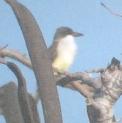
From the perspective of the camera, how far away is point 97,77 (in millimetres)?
550

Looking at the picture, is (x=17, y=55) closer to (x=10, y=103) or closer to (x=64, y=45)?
(x=10, y=103)

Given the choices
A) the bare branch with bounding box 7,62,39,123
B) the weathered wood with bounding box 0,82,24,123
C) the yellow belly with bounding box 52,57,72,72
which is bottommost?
the yellow belly with bounding box 52,57,72,72

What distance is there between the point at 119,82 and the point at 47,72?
0.85 ft

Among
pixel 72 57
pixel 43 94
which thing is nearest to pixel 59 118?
pixel 43 94

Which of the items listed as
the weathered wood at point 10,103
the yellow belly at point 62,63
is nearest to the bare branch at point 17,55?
the weathered wood at point 10,103

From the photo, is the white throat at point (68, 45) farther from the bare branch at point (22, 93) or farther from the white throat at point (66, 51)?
the bare branch at point (22, 93)

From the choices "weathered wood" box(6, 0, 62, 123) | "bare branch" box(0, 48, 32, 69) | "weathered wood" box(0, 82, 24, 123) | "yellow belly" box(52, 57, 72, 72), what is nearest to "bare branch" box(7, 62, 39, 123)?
"weathered wood" box(6, 0, 62, 123)

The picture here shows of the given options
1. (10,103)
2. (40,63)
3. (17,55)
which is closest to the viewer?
(40,63)

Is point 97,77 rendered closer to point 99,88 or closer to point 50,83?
point 99,88

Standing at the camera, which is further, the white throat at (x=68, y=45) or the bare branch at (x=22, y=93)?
the white throat at (x=68, y=45)

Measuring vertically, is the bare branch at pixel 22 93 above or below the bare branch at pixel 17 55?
above

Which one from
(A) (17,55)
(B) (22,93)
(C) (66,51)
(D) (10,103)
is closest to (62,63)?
(C) (66,51)

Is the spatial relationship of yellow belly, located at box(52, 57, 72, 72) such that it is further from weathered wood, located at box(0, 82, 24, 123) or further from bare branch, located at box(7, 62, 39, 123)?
bare branch, located at box(7, 62, 39, 123)

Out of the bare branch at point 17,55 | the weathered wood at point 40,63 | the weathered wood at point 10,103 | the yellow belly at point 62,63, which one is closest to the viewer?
the weathered wood at point 40,63
